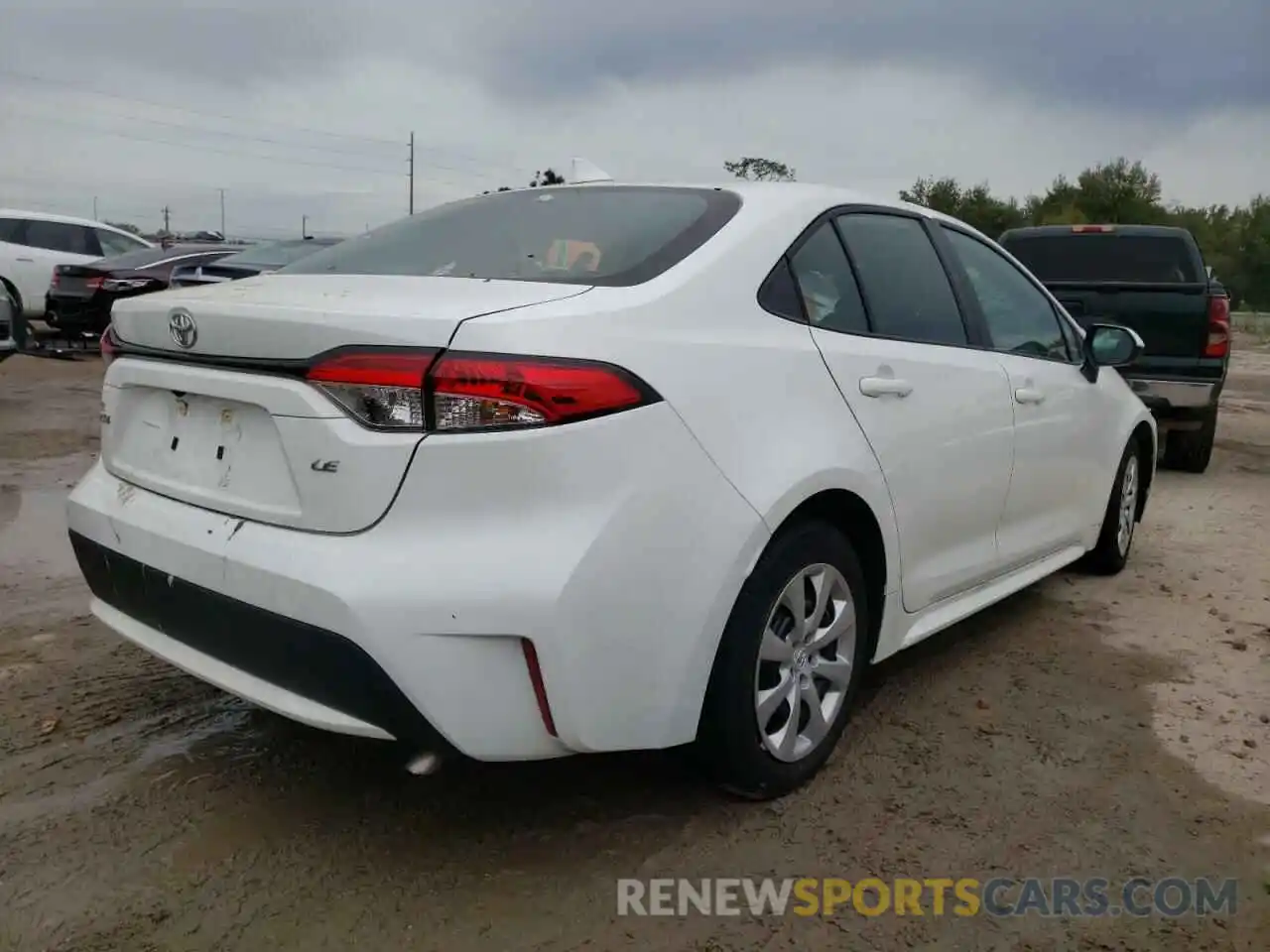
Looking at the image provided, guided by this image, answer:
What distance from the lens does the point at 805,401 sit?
8.84 feet

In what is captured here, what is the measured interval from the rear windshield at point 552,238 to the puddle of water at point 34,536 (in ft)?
7.45

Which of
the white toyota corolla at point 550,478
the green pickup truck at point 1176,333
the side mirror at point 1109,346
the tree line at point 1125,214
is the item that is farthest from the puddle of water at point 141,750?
the tree line at point 1125,214

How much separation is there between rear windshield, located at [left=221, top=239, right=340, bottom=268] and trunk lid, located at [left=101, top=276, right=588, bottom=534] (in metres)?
8.83

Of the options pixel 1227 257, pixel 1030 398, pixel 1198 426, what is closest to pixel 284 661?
pixel 1030 398

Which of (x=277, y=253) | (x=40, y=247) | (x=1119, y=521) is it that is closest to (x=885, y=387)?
(x=1119, y=521)

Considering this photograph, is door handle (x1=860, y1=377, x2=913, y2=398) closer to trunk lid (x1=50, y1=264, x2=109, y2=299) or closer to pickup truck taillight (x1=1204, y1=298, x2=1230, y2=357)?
pickup truck taillight (x1=1204, y1=298, x2=1230, y2=357)

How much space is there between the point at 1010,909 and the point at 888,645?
89 cm

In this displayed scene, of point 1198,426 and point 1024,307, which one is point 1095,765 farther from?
point 1198,426

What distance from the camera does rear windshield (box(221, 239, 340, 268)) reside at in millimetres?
11211

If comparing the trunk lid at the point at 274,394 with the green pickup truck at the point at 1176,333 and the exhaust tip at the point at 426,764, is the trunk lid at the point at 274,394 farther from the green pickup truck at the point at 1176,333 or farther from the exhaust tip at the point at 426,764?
the green pickup truck at the point at 1176,333

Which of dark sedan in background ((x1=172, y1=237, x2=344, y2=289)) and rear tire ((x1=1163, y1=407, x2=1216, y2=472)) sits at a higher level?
dark sedan in background ((x1=172, y1=237, x2=344, y2=289))

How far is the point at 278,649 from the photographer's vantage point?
2248mm

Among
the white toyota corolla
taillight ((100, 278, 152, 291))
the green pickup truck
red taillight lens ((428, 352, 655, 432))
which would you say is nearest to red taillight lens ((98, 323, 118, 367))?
the white toyota corolla

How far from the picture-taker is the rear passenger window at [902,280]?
3.20 metres
